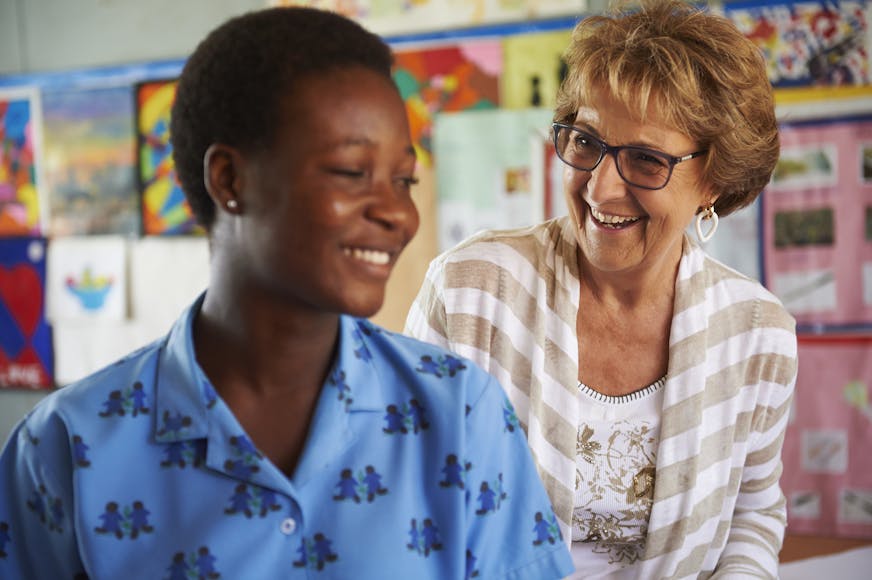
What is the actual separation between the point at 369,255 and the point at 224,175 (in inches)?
6.5

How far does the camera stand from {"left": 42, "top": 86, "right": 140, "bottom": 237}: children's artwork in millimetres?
2926

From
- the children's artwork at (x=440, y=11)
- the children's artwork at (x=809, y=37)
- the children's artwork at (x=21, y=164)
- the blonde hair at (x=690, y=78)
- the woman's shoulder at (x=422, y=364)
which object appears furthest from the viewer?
the children's artwork at (x=21, y=164)

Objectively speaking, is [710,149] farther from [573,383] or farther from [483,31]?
[483,31]

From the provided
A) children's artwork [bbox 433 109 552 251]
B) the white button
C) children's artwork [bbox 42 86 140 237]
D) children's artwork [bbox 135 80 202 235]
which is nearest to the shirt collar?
the white button

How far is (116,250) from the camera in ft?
9.73

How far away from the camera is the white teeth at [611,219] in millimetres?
1353

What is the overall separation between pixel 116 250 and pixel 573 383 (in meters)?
2.05

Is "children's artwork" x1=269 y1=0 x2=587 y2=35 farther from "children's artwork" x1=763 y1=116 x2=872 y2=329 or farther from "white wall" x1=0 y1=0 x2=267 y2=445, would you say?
"children's artwork" x1=763 y1=116 x2=872 y2=329

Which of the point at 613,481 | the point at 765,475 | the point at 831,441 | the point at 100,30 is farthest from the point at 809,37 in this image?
the point at 100,30

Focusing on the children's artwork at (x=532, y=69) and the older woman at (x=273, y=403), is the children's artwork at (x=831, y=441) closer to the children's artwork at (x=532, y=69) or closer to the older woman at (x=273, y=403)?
the children's artwork at (x=532, y=69)

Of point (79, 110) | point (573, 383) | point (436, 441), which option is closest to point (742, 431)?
point (573, 383)

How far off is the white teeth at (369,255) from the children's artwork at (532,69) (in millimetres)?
1736

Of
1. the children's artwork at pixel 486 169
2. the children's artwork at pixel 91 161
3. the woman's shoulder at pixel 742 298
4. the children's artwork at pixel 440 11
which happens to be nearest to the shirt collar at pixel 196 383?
the woman's shoulder at pixel 742 298

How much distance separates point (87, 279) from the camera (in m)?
3.00
